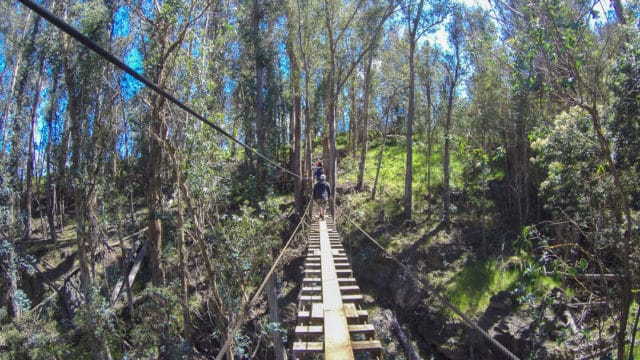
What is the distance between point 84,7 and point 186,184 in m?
5.46

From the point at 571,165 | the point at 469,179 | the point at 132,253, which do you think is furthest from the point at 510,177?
the point at 132,253

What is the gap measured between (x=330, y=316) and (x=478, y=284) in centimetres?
1019

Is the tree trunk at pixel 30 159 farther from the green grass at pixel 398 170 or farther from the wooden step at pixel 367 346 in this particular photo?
the wooden step at pixel 367 346

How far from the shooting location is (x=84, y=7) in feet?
33.3

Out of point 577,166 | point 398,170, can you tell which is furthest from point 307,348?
point 398,170

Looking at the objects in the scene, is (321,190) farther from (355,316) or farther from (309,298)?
(355,316)

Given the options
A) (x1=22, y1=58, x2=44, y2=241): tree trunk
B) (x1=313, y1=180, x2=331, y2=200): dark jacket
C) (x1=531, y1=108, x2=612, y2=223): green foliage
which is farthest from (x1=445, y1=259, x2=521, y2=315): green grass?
(x1=22, y1=58, x2=44, y2=241): tree trunk

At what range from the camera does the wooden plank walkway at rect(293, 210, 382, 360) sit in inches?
135

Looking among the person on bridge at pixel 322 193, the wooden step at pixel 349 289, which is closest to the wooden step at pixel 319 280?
the wooden step at pixel 349 289

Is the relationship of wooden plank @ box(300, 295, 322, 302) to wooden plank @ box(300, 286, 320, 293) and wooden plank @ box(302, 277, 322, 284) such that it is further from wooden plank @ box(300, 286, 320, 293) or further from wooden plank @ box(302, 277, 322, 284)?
wooden plank @ box(302, 277, 322, 284)

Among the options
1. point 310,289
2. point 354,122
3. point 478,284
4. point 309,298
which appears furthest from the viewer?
point 354,122

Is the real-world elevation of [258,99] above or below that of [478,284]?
above

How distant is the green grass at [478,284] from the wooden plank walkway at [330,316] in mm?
6738

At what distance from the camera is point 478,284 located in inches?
510
